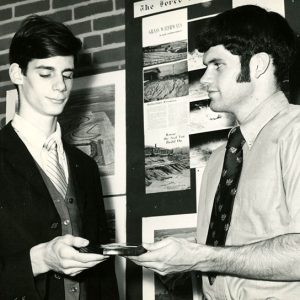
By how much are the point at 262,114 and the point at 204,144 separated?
1.82 feet

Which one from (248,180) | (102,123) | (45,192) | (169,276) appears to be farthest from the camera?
(102,123)

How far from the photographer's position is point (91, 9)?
2693mm

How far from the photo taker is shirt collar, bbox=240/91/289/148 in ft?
5.74

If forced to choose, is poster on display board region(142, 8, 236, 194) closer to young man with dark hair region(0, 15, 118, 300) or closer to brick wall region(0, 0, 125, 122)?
brick wall region(0, 0, 125, 122)

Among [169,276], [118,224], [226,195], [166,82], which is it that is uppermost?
[166,82]

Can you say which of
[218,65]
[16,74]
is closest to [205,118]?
[218,65]

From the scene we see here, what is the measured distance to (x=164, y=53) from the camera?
247 cm

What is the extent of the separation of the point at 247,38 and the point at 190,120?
1.92 ft

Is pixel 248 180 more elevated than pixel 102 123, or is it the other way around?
pixel 102 123

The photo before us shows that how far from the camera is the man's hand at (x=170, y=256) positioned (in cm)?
152

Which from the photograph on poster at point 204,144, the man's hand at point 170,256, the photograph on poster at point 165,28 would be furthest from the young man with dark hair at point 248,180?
the photograph on poster at point 165,28

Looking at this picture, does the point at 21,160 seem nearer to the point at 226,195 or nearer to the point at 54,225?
the point at 54,225

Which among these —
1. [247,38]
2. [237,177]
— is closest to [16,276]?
[237,177]

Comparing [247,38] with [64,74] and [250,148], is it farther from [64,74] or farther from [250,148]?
[64,74]
